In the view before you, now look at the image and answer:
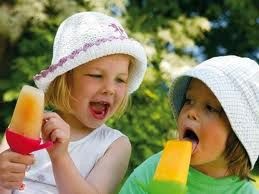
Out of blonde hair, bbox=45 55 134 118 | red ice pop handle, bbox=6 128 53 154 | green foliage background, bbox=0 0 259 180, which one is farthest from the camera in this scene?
green foliage background, bbox=0 0 259 180

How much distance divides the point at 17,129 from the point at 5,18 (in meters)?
3.70

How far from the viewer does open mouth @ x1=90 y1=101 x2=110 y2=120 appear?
2.22 metres

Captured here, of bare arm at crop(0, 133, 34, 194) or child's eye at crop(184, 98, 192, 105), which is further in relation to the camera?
child's eye at crop(184, 98, 192, 105)

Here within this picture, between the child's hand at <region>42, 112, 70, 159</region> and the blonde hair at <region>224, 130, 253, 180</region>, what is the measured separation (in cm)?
57

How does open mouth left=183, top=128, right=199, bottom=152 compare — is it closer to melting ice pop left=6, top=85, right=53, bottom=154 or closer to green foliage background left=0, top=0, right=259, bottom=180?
melting ice pop left=6, top=85, right=53, bottom=154

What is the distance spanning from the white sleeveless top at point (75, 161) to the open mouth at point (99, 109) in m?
0.15

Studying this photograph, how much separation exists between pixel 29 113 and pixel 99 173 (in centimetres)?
53

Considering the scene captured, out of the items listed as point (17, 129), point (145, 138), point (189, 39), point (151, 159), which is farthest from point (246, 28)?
point (17, 129)

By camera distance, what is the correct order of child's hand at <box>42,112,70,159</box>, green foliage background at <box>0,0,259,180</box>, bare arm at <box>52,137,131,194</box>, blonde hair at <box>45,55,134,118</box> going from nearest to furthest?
1. child's hand at <box>42,112,70,159</box>
2. bare arm at <box>52,137,131,194</box>
3. blonde hair at <box>45,55,134,118</box>
4. green foliage background at <box>0,0,259,180</box>

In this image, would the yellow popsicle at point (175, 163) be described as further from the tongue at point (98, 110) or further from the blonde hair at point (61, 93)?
the blonde hair at point (61, 93)

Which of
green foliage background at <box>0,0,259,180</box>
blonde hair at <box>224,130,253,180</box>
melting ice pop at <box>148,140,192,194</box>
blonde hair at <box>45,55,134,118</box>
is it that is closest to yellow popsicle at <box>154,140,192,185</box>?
melting ice pop at <box>148,140,192,194</box>

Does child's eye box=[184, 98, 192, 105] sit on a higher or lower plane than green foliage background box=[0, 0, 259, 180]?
higher

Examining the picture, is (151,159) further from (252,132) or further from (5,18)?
(5,18)

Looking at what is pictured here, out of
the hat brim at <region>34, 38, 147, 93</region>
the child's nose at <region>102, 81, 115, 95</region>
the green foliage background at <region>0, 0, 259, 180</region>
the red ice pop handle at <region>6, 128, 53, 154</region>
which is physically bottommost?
Answer: the green foliage background at <region>0, 0, 259, 180</region>
